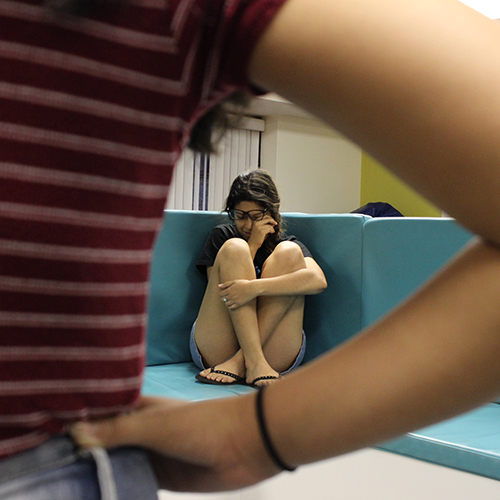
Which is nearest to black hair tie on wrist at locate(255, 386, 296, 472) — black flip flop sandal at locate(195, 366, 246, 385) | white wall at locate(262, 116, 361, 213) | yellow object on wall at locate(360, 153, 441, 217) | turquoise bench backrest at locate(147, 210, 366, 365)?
black flip flop sandal at locate(195, 366, 246, 385)

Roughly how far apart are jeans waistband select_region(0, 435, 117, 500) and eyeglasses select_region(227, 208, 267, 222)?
6.34 feet

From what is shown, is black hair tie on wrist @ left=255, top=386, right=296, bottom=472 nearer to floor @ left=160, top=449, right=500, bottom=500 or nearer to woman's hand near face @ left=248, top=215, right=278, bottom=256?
floor @ left=160, top=449, right=500, bottom=500

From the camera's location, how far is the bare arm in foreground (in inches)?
8.3

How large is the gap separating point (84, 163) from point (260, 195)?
1.96 meters

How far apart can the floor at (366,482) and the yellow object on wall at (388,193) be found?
4.17 meters

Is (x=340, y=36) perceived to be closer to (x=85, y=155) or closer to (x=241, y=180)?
(x=85, y=155)

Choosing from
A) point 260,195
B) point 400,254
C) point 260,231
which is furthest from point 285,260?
point 400,254

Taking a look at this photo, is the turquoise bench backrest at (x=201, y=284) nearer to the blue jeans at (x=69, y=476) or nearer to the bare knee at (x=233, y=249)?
the bare knee at (x=233, y=249)

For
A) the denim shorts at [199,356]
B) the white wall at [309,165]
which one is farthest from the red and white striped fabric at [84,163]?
the white wall at [309,165]

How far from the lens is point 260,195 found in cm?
217

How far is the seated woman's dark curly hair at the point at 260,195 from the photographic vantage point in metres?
2.17

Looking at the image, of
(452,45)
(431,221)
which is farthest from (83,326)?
(431,221)

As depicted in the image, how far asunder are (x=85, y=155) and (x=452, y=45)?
14 cm

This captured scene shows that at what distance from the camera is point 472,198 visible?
22 centimetres
